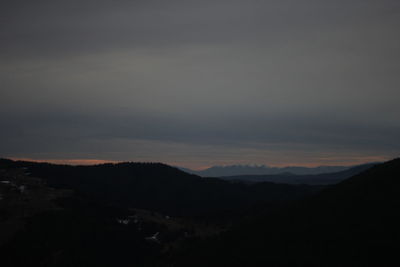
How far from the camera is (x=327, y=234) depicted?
412 ft

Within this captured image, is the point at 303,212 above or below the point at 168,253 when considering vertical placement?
above

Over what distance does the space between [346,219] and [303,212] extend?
2512 cm

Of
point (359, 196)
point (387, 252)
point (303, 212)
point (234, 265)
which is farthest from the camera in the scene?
point (303, 212)

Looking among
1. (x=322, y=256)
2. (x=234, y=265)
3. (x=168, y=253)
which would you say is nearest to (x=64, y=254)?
(x=168, y=253)

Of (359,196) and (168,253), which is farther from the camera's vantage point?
(168,253)

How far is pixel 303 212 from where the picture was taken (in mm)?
155125

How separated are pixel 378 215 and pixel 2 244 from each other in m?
151

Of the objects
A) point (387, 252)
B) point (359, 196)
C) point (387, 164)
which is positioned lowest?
point (387, 252)

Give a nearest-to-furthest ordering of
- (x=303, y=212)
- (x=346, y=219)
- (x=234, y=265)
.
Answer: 1. (x=234, y=265)
2. (x=346, y=219)
3. (x=303, y=212)

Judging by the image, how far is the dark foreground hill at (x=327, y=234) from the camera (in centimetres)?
10894

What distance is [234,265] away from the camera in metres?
123

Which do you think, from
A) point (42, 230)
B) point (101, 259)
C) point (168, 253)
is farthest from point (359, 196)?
point (42, 230)

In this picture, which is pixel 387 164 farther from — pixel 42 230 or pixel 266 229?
pixel 42 230

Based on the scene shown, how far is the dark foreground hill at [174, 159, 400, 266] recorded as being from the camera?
109 m
